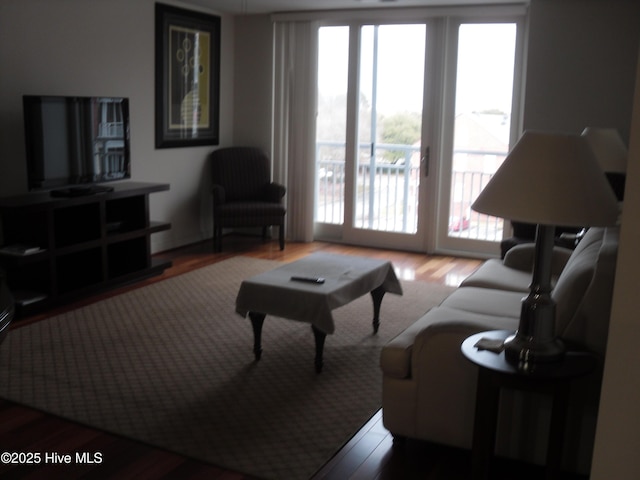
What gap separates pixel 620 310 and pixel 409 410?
4.00 feet

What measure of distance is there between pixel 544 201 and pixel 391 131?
15.1 feet

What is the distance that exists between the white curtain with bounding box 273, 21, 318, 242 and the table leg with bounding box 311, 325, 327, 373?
3.55 meters

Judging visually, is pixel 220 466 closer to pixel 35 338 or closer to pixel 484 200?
pixel 484 200

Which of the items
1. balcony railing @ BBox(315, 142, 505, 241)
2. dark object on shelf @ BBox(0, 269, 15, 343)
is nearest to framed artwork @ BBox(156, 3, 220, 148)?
balcony railing @ BBox(315, 142, 505, 241)

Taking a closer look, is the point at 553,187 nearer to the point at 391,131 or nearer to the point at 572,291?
the point at 572,291

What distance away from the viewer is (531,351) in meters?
2.20

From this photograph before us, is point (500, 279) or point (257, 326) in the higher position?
point (500, 279)

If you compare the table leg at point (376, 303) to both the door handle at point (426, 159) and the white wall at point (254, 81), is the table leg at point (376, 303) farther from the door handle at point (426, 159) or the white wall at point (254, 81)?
the white wall at point (254, 81)

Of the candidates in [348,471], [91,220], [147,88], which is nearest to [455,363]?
[348,471]

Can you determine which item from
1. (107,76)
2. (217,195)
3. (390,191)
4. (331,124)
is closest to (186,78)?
(107,76)

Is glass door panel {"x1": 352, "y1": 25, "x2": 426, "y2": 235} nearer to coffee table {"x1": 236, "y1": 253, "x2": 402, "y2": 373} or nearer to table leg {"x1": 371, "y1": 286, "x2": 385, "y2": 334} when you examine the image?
table leg {"x1": 371, "y1": 286, "x2": 385, "y2": 334}

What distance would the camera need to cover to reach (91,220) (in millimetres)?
4875

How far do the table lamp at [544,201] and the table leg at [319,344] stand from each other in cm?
133

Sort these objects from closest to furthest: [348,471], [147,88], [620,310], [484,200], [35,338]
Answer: [620,310] → [484,200] → [348,471] → [35,338] → [147,88]
